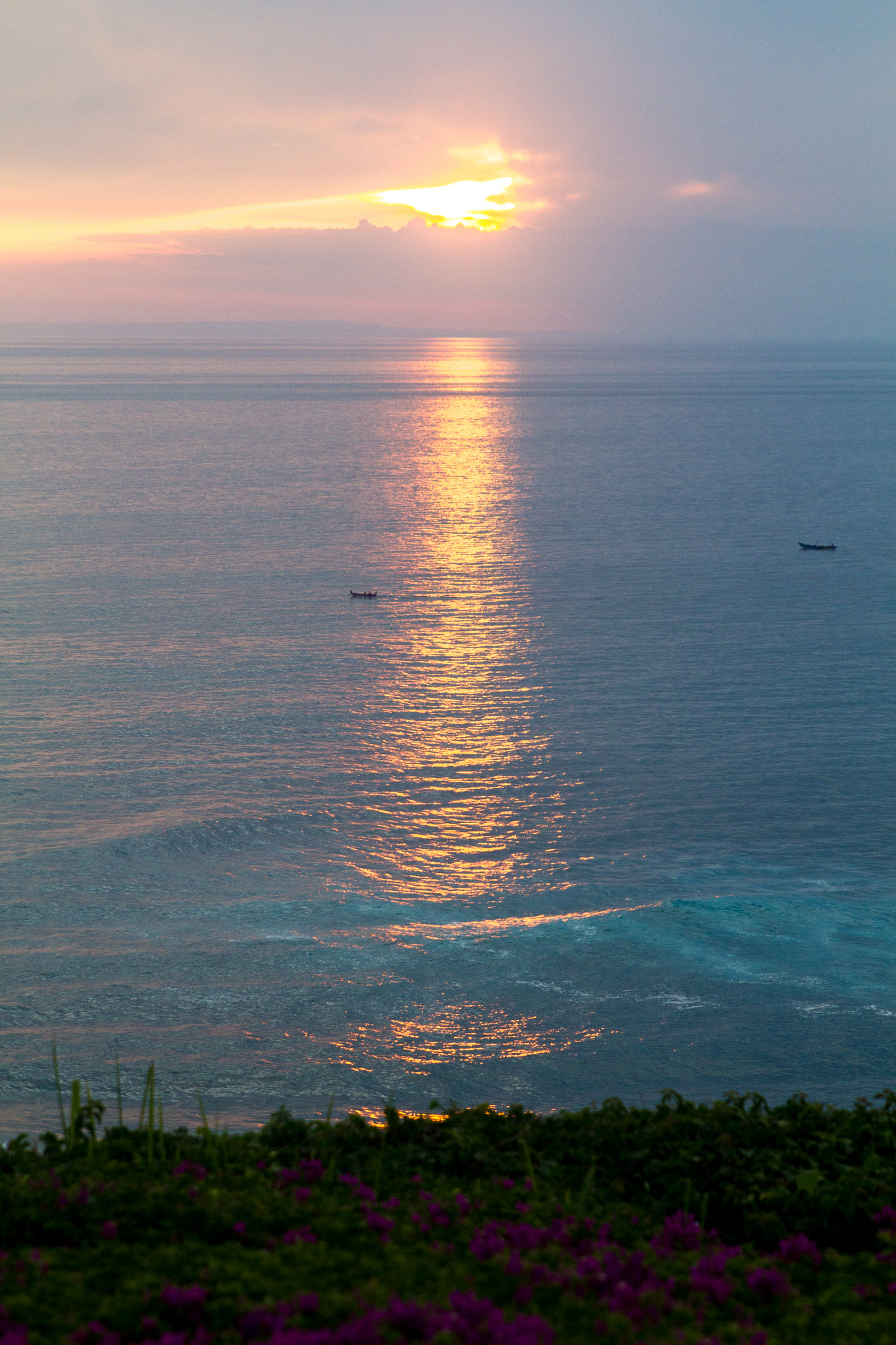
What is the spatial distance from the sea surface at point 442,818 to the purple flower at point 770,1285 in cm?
1157

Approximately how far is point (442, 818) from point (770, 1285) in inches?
976

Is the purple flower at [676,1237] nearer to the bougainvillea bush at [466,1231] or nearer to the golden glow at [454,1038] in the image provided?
the bougainvillea bush at [466,1231]

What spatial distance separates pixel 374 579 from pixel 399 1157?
5638 centimetres

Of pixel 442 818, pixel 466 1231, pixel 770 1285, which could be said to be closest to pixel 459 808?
pixel 442 818

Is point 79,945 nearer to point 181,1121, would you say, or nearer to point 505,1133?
point 181,1121

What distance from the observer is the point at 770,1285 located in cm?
890

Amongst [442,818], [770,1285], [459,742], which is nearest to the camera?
[770,1285]

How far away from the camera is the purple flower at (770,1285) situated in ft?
29.2

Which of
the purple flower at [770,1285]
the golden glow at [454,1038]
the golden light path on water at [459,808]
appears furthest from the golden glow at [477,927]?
the purple flower at [770,1285]

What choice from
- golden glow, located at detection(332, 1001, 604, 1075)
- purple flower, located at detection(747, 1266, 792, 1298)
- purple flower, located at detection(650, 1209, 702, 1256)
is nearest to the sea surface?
golden glow, located at detection(332, 1001, 604, 1075)

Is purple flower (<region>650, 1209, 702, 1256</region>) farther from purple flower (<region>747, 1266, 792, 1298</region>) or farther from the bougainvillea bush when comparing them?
purple flower (<region>747, 1266, 792, 1298</region>)

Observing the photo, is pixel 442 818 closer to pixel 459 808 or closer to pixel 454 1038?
pixel 459 808

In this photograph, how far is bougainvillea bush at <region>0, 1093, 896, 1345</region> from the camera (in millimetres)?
8094

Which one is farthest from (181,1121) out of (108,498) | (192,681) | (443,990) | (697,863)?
(108,498)
